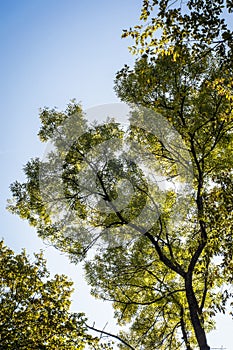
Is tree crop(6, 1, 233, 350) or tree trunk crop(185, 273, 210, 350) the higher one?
tree crop(6, 1, 233, 350)

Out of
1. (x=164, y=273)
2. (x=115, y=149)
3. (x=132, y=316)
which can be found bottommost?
(x=132, y=316)

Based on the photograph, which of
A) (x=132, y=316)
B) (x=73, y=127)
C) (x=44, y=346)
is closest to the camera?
(x=44, y=346)

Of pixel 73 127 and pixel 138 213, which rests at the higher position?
pixel 73 127

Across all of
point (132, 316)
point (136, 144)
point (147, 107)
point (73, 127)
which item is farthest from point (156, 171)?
point (132, 316)

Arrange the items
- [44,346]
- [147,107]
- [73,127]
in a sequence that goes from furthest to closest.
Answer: [73,127] < [147,107] < [44,346]

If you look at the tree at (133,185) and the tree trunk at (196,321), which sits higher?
the tree at (133,185)

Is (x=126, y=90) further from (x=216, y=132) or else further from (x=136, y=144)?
(x=216, y=132)

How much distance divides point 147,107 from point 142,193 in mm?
3345

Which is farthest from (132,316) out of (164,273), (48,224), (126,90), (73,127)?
(126,90)

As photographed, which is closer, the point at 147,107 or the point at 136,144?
the point at 147,107

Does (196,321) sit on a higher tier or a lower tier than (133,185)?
lower

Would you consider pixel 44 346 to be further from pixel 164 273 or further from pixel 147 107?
pixel 147 107

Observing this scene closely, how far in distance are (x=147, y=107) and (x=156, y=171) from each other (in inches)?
114

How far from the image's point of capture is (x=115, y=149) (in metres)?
13.1
